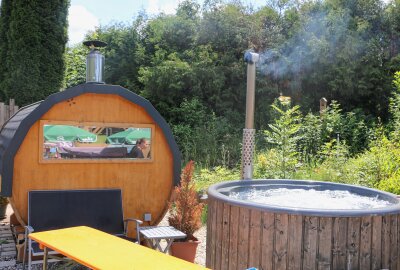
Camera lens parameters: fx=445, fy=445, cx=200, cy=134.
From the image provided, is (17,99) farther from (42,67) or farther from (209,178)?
(209,178)

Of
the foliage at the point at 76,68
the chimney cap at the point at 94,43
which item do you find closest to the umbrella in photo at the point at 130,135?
the chimney cap at the point at 94,43

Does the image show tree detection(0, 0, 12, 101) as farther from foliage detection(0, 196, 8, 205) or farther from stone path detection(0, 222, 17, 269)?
stone path detection(0, 222, 17, 269)

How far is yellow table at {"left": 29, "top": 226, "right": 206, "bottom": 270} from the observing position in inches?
119

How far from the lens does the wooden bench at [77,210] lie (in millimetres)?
5469

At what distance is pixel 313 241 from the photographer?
3.44 metres

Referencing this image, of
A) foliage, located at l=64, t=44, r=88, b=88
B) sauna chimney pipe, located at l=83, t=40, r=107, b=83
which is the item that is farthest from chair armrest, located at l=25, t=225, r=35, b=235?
foliage, located at l=64, t=44, r=88, b=88

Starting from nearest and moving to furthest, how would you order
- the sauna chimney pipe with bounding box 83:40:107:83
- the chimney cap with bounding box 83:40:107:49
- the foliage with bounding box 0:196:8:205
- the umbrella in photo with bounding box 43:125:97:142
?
the umbrella in photo with bounding box 43:125:97:142
the sauna chimney pipe with bounding box 83:40:107:83
the chimney cap with bounding box 83:40:107:49
the foliage with bounding box 0:196:8:205

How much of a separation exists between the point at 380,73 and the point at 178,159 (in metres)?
9.01

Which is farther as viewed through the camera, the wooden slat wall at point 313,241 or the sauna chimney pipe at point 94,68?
the sauna chimney pipe at point 94,68

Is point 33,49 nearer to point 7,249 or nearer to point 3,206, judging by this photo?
point 3,206

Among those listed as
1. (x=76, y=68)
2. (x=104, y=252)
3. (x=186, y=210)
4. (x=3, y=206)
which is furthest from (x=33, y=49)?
(x=104, y=252)

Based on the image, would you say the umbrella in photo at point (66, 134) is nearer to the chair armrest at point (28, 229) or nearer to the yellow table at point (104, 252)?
the chair armrest at point (28, 229)

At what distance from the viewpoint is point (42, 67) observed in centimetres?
1252

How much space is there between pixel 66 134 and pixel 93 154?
0.46 meters
